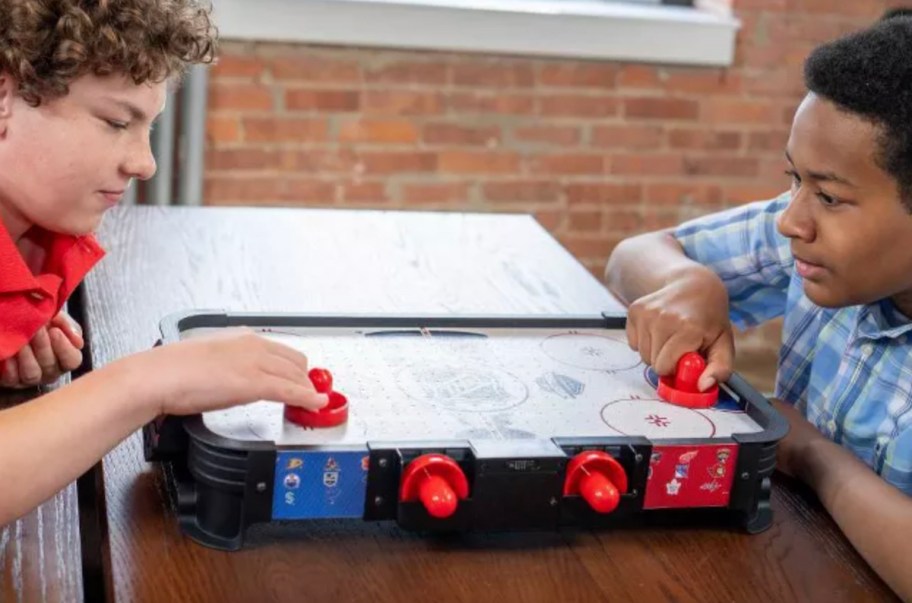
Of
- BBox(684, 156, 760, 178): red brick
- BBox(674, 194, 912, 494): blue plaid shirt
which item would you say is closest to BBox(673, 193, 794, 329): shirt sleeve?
BBox(674, 194, 912, 494): blue plaid shirt

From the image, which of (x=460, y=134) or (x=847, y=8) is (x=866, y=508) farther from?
(x=847, y=8)

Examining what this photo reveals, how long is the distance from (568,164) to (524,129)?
0.15m

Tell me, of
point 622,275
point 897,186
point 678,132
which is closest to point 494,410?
point 897,186

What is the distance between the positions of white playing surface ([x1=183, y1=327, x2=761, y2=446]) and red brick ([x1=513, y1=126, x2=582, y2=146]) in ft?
6.04

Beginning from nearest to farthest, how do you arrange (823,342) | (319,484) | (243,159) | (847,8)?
1. (319,484)
2. (823,342)
3. (243,159)
4. (847,8)

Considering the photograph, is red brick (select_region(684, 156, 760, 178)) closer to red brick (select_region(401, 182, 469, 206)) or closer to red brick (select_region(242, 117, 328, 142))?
red brick (select_region(401, 182, 469, 206))

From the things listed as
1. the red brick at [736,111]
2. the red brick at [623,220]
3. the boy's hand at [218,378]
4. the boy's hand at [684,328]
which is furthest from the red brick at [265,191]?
the boy's hand at [218,378]

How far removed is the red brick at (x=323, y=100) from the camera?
301 cm

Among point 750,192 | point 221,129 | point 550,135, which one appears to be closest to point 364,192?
point 221,129

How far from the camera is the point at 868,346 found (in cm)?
141

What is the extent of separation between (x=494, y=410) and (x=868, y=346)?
1.60 ft

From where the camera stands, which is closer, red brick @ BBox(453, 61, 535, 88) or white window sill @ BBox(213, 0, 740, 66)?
white window sill @ BBox(213, 0, 740, 66)

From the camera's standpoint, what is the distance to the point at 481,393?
1186 millimetres

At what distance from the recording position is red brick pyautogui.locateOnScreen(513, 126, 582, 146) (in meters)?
3.17
